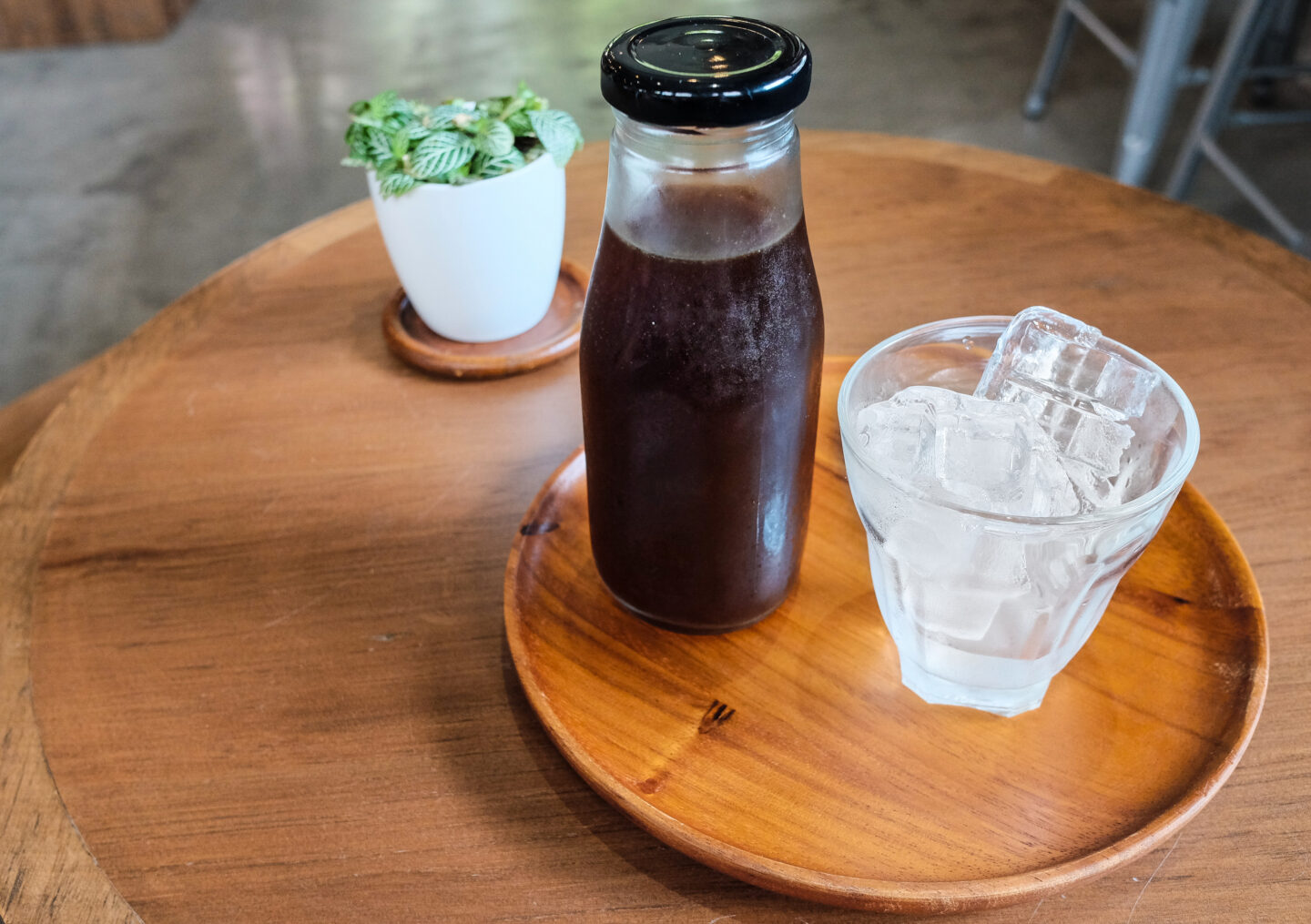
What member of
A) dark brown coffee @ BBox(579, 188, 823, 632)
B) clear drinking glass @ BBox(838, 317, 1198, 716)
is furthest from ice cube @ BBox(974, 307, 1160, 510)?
dark brown coffee @ BBox(579, 188, 823, 632)

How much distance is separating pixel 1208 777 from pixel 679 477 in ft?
0.90

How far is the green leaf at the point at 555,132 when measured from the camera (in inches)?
28.7

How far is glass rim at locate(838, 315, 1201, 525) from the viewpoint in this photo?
1.36ft

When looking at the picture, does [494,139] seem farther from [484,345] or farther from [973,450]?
[973,450]

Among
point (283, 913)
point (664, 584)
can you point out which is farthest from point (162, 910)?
point (664, 584)

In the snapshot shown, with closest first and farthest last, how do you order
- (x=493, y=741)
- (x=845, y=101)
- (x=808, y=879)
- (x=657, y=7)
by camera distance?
(x=808, y=879)
(x=493, y=741)
(x=845, y=101)
(x=657, y=7)

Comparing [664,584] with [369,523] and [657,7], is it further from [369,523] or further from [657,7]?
[657,7]

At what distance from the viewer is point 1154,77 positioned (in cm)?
199

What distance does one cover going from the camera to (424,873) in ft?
1.51

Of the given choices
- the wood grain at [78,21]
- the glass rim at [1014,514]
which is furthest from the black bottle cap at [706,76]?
the wood grain at [78,21]

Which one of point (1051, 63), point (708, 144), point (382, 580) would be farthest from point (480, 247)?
point (1051, 63)

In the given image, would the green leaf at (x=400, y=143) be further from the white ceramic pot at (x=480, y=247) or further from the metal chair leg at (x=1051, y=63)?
the metal chair leg at (x=1051, y=63)

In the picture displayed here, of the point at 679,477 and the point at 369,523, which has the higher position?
the point at 679,477

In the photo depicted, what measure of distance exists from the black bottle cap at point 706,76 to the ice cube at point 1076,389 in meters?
0.20
